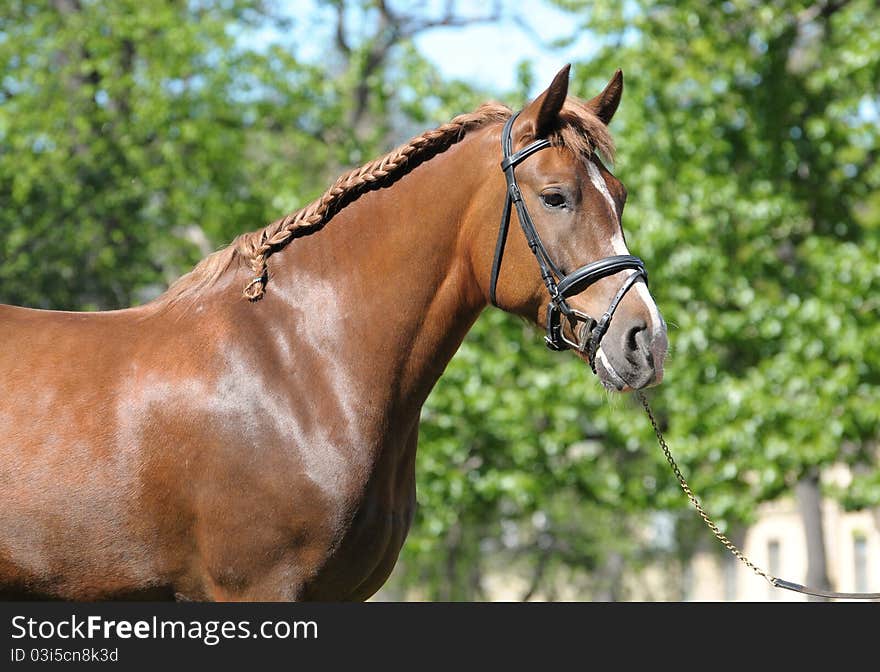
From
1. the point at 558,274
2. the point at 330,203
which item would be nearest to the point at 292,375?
the point at 330,203

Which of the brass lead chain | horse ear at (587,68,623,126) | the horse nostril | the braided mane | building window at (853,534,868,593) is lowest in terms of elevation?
the brass lead chain

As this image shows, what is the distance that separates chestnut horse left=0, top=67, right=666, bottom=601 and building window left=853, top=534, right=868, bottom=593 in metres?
33.2

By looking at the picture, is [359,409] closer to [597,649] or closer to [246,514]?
[246,514]

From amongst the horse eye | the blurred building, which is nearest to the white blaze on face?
the horse eye

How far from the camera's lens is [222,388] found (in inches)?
154

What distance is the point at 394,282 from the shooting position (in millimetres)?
4141

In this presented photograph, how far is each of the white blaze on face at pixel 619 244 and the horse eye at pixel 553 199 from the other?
5.5 inches

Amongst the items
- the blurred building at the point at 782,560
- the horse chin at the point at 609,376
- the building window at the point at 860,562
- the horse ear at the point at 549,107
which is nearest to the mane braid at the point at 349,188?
the horse ear at the point at 549,107

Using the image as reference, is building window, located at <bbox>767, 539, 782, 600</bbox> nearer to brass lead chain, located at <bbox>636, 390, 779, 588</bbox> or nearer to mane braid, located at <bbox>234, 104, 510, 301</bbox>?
brass lead chain, located at <bbox>636, 390, 779, 588</bbox>

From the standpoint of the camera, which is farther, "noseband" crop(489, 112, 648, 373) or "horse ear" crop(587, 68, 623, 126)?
"horse ear" crop(587, 68, 623, 126)

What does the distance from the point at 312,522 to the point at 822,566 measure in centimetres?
1310

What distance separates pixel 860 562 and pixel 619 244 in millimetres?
34019

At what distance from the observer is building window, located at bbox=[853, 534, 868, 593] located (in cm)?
3388

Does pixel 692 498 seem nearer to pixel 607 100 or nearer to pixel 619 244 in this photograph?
pixel 619 244
